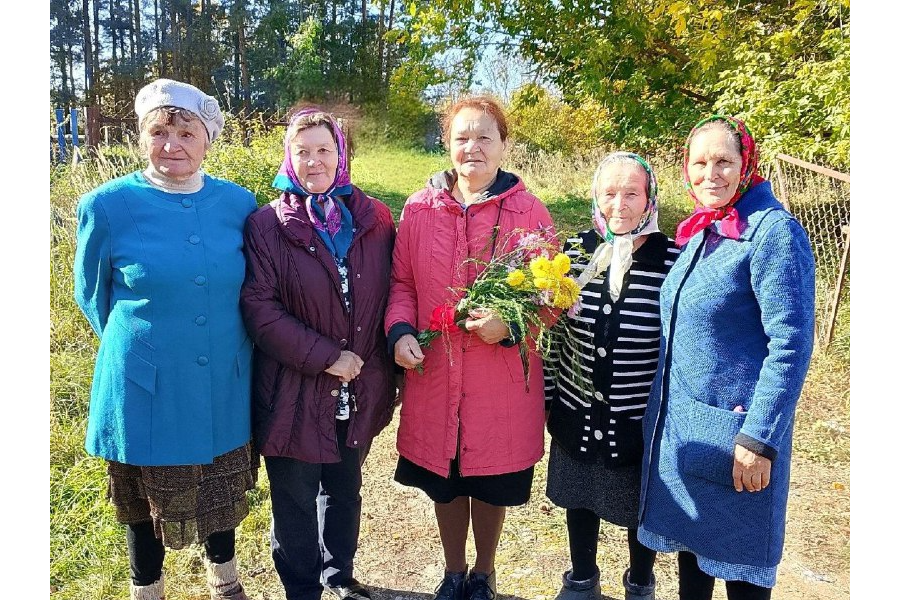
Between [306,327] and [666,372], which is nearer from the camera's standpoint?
[666,372]

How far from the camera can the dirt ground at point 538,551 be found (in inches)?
121

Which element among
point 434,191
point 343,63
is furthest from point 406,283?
point 343,63

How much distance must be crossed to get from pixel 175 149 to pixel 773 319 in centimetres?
209

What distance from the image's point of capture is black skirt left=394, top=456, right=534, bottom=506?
8.59 ft

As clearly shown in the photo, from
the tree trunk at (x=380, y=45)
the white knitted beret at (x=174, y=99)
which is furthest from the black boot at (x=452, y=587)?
the tree trunk at (x=380, y=45)

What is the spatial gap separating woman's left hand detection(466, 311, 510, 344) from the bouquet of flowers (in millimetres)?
11

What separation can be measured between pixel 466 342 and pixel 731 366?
3.12ft

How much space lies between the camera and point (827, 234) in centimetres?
625

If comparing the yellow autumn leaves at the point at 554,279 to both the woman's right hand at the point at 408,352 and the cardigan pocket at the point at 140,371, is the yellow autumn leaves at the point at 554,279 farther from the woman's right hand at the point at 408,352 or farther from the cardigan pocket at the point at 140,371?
the cardigan pocket at the point at 140,371

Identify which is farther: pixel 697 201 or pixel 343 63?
pixel 343 63

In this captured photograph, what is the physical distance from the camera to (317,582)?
105 inches

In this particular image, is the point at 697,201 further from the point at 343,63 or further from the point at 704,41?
the point at 343,63

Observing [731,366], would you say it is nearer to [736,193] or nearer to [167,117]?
[736,193]

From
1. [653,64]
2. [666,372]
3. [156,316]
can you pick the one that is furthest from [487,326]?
[653,64]
